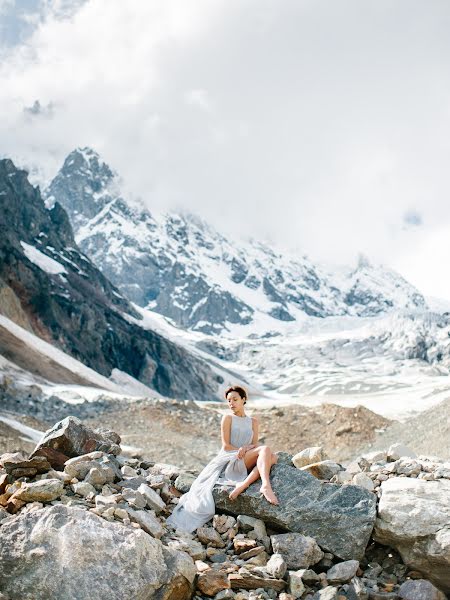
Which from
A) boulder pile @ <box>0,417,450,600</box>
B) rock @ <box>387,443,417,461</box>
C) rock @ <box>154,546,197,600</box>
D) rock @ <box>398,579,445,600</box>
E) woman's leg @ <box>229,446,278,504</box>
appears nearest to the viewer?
boulder pile @ <box>0,417,450,600</box>

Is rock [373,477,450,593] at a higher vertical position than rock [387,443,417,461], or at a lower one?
lower

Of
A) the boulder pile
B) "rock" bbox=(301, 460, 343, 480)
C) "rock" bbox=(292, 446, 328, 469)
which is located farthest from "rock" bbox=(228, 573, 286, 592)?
"rock" bbox=(292, 446, 328, 469)

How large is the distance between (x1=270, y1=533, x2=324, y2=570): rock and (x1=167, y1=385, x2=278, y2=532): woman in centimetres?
54

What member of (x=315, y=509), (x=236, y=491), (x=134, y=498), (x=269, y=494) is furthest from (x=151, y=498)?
(x=315, y=509)

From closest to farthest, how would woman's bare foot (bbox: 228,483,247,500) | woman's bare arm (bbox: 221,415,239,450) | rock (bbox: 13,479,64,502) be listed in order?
rock (bbox: 13,479,64,502) < woman's bare foot (bbox: 228,483,247,500) < woman's bare arm (bbox: 221,415,239,450)

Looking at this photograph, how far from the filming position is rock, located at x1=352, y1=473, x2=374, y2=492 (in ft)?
30.1

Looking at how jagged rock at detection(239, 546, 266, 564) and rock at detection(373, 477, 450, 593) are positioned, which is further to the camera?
jagged rock at detection(239, 546, 266, 564)

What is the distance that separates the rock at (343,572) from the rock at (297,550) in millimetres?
301

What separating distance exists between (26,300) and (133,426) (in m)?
61.8

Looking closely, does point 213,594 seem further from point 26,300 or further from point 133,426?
→ point 26,300

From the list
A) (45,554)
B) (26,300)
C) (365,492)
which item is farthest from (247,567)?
(26,300)

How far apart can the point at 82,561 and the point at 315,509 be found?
360cm

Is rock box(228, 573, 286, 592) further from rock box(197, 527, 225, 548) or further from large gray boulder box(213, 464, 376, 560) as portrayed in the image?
large gray boulder box(213, 464, 376, 560)

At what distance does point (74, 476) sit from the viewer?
29.0 feet
